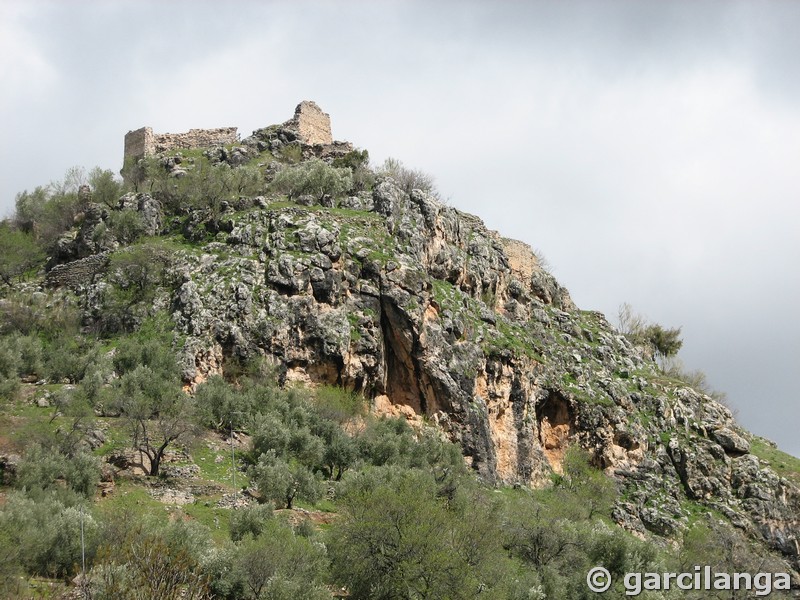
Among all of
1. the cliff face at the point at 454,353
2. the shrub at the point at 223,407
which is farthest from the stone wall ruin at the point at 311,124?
the shrub at the point at 223,407

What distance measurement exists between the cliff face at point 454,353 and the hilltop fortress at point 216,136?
19.6 m

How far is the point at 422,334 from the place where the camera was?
46.5 m

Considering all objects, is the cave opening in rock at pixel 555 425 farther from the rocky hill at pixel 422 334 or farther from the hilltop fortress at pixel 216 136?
the hilltop fortress at pixel 216 136

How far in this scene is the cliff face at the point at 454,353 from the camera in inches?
1716

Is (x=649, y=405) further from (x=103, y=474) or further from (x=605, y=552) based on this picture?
(x=103, y=474)

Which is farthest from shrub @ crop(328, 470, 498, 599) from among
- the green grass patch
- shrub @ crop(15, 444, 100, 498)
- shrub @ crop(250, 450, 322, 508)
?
shrub @ crop(15, 444, 100, 498)

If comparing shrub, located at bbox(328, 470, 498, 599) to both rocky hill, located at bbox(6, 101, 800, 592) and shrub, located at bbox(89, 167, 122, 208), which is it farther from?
shrub, located at bbox(89, 167, 122, 208)

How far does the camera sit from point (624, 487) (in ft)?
165

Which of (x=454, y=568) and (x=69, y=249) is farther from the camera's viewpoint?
(x=69, y=249)

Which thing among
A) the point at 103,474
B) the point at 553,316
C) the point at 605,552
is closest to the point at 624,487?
the point at 553,316

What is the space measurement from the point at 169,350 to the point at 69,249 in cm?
1413

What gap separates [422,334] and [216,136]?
33.7m

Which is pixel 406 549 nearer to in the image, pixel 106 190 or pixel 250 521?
pixel 250 521

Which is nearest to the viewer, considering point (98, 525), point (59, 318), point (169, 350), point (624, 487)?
point (98, 525)
